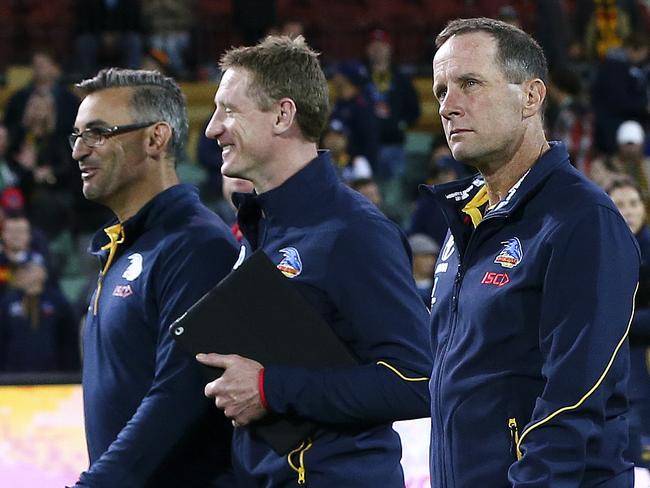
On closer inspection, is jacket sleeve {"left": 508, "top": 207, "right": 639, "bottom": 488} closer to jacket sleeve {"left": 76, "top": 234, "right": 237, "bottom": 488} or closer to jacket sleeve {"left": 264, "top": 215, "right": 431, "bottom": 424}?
jacket sleeve {"left": 264, "top": 215, "right": 431, "bottom": 424}

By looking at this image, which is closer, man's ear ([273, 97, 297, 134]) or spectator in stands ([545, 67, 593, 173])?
man's ear ([273, 97, 297, 134])

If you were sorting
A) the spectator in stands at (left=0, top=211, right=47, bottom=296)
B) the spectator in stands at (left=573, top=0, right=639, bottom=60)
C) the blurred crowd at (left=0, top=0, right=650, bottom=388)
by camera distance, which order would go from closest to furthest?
1. the blurred crowd at (left=0, top=0, right=650, bottom=388)
2. the spectator in stands at (left=0, top=211, right=47, bottom=296)
3. the spectator in stands at (left=573, top=0, right=639, bottom=60)

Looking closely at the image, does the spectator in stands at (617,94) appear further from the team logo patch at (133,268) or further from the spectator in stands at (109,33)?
the team logo patch at (133,268)

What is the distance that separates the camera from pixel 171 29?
1413cm

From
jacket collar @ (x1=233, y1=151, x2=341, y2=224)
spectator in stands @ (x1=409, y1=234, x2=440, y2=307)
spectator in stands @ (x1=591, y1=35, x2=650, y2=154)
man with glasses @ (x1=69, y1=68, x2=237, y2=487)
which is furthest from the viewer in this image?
spectator in stands @ (x1=591, y1=35, x2=650, y2=154)

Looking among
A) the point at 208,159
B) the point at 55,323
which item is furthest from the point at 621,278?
the point at 208,159

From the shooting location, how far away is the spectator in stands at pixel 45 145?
1092 cm

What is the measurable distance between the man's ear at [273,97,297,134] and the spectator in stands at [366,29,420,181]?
27.7 feet

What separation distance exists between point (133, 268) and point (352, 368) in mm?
817

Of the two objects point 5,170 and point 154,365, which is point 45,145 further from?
point 154,365

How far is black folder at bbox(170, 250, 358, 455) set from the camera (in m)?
3.38

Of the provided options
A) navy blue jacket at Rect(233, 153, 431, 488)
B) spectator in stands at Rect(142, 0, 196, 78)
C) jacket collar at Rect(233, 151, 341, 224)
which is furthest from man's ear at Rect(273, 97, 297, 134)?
spectator in stands at Rect(142, 0, 196, 78)

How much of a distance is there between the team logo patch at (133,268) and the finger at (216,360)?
0.55 metres

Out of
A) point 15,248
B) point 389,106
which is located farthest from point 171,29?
point 15,248
